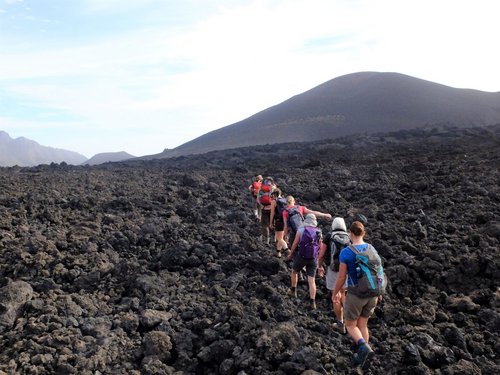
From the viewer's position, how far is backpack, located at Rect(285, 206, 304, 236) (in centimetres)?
705

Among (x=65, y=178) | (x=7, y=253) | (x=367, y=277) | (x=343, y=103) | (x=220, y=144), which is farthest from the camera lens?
(x=343, y=103)

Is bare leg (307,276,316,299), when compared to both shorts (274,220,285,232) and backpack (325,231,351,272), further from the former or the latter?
shorts (274,220,285,232)

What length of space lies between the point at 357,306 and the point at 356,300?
0.08 metres

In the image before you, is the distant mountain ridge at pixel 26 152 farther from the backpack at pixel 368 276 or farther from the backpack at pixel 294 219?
the backpack at pixel 368 276

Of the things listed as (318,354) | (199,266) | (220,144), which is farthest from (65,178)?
(220,144)

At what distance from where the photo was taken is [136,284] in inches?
273

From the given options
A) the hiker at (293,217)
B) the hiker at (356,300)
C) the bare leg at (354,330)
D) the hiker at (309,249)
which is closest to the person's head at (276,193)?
the hiker at (293,217)

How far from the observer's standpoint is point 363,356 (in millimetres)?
4973

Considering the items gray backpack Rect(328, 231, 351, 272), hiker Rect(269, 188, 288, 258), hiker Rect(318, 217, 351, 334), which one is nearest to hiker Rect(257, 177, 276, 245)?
hiker Rect(269, 188, 288, 258)

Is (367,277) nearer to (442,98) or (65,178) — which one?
(65,178)

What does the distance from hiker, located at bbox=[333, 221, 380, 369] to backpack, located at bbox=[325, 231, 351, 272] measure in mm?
484

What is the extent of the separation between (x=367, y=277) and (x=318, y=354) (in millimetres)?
1192

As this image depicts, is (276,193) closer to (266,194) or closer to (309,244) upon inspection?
(266,194)

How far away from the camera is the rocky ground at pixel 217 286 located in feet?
17.0
